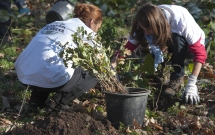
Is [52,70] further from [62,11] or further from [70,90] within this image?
[62,11]

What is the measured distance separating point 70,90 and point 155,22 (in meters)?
0.99

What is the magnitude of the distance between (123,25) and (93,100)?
277 cm

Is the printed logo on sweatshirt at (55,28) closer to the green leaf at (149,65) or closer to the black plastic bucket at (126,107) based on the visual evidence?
the black plastic bucket at (126,107)

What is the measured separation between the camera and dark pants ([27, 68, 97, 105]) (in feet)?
13.9

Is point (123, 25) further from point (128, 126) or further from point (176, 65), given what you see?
point (128, 126)

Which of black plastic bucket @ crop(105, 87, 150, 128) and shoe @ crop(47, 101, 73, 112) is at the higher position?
black plastic bucket @ crop(105, 87, 150, 128)

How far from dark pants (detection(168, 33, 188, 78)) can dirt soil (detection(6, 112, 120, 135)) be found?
131 cm

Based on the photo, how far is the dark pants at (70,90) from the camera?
423 centimetres

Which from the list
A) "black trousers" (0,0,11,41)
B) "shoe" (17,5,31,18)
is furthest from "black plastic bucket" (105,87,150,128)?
"shoe" (17,5,31,18)

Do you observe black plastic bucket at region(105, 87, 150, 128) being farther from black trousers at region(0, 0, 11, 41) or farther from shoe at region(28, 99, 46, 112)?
black trousers at region(0, 0, 11, 41)

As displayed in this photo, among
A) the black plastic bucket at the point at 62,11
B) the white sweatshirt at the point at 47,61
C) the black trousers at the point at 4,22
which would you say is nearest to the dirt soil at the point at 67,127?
the white sweatshirt at the point at 47,61

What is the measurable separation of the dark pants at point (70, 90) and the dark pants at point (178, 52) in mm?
922

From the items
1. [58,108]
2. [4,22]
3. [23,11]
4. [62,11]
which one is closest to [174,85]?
[58,108]

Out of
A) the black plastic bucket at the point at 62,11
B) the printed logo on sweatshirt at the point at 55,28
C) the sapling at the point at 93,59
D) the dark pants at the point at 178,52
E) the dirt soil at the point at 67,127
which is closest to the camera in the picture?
the dirt soil at the point at 67,127
